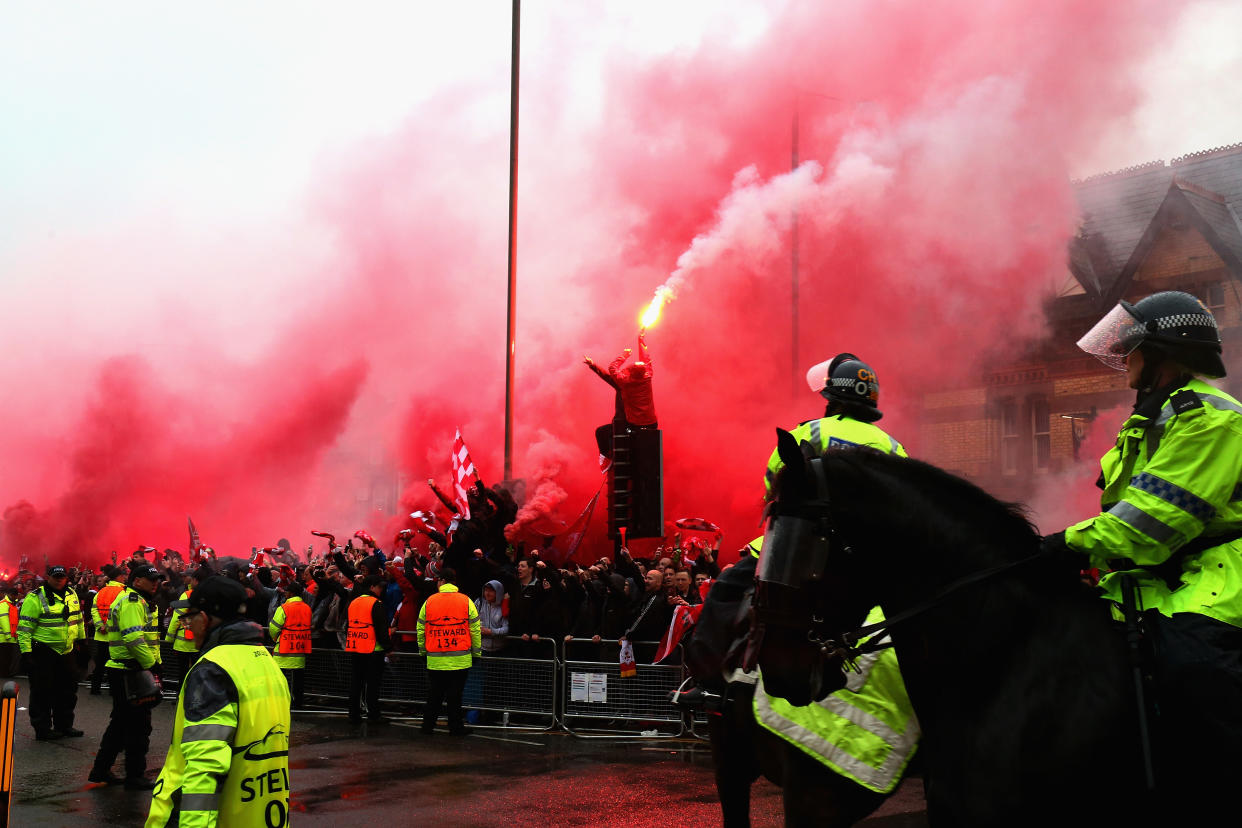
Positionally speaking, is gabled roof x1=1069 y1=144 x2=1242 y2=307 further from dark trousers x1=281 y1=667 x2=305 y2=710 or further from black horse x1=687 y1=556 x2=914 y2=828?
black horse x1=687 y1=556 x2=914 y2=828

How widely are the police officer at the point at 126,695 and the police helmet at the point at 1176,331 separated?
8105 millimetres

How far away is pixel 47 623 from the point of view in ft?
39.4

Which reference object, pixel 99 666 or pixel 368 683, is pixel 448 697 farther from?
pixel 99 666

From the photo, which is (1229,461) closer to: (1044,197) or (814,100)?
(1044,197)

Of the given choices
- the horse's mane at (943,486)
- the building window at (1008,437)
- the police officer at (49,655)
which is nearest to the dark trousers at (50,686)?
the police officer at (49,655)

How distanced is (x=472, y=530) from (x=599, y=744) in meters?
4.78

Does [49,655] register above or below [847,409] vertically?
below

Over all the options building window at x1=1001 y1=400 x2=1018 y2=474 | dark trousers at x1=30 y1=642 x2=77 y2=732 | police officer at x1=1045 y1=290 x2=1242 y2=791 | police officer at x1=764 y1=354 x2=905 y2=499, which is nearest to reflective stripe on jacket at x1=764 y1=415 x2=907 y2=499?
police officer at x1=764 y1=354 x2=905 y2=499

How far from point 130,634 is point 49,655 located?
11.1ft

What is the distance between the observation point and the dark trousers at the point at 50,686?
11992mm

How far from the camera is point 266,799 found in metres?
4.04

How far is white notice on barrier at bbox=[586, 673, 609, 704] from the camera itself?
11914 mm

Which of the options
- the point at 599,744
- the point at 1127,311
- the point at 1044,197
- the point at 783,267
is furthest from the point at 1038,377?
the point at 1127,311

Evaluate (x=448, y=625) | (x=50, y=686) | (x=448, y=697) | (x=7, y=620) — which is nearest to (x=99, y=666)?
(x=7, y=620)
